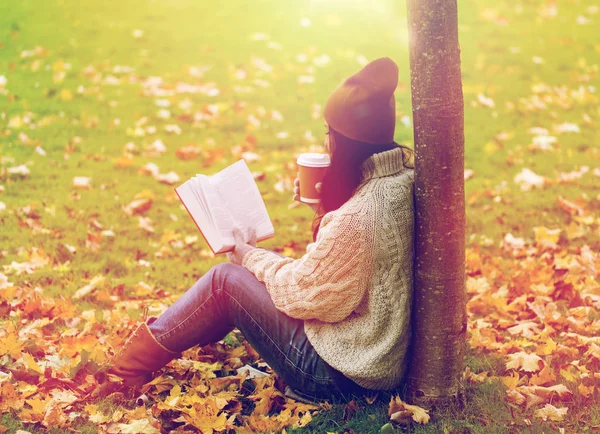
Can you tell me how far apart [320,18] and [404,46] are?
4.31 ft

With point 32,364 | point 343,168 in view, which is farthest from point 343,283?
point 32,364

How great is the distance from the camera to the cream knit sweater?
2.66m

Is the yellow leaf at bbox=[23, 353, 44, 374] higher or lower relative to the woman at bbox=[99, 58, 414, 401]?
lower

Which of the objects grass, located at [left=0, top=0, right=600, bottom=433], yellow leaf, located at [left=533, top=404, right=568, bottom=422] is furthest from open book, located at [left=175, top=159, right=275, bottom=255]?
yellow leaf, located at [left=533, top=404, right=568, bottom=422]

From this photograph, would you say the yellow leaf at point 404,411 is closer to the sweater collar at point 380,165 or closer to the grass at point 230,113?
the grass at point 230,113

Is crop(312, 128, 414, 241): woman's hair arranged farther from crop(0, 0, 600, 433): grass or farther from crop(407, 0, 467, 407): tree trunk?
crop(0, 0, 600, 433): grass

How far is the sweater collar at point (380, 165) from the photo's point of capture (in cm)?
275

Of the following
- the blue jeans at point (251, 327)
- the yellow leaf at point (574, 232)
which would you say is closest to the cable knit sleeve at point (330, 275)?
the blue jeans at point (251, 327)

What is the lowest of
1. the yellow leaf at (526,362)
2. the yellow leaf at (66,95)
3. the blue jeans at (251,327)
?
the yellow leaf at (66,95)

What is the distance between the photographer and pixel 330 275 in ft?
8.86

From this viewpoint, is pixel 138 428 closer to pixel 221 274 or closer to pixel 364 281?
pixel 221 274

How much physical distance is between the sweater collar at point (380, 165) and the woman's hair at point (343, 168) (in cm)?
2

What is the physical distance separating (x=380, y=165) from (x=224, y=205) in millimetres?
736

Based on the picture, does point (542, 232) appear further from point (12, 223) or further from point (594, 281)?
point (12, 223)
